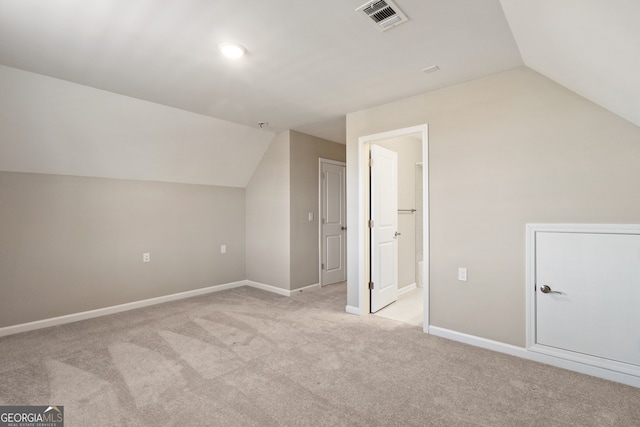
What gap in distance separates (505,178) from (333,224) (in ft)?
9.49

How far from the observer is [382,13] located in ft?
5.98

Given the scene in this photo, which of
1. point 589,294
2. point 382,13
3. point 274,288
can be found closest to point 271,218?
point 274,288

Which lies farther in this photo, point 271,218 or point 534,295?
point 271,218

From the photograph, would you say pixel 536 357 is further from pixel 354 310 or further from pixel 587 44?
pixel 587 44

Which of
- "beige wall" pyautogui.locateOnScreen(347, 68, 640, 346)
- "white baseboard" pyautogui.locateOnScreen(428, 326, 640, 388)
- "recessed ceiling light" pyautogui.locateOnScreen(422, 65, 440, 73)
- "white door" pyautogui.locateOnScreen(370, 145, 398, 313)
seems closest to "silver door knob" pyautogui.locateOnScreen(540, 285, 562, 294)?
"beige wall" pyautogui.locateOnScreen(347, 68, 640, 346)

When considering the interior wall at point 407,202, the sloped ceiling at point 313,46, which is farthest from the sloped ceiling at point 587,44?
the interior wall at point 407,202

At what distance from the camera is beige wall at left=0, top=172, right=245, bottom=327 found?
309 centimetres

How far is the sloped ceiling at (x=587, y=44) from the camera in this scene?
1341mm

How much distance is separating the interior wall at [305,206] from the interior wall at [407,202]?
1.25 meters

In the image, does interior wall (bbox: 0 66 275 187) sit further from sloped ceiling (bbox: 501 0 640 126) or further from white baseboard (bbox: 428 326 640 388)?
white baseboard (bbox: 428 326 640 388)

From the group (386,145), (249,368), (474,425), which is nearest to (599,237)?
(474,425)

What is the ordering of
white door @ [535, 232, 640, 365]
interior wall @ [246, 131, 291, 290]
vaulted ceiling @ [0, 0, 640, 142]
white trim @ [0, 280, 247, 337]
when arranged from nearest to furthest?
1. vaulted ceiling @ [0, 0, 640, 142]
2. white door @ [535, 232, 640, 365]
3. white trim @ [0, 280, 247, 337]
4. interior wall @ [246, 131, 291, 290]

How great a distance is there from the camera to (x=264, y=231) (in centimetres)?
476

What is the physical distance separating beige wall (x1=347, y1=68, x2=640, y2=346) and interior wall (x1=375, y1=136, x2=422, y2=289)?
4.19ft
